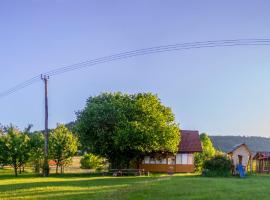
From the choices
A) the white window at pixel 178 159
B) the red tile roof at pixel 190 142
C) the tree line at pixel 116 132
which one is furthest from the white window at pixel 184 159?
the tree line at pixel 116 132

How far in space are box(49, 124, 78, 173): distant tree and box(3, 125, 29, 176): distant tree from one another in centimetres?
440

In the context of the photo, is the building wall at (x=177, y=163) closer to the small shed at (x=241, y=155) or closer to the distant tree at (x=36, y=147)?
the small shed at (x=241, y=155)

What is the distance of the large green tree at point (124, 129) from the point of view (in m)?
53.8

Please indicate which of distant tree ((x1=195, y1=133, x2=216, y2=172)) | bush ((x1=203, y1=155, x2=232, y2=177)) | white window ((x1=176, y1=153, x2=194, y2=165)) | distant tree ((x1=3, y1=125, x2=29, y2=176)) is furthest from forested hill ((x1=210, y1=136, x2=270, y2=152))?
distant tree ((x1=3, y1=125, x2=29, y2=176))

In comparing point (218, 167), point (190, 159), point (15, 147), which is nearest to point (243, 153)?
point (190, 159)

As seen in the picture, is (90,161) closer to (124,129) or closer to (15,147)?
(15,147)

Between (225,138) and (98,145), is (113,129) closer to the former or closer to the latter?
(98,145)

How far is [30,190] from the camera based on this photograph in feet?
97.3

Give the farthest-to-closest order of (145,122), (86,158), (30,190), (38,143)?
(86,158), (38,143), (145,122), (30,190)

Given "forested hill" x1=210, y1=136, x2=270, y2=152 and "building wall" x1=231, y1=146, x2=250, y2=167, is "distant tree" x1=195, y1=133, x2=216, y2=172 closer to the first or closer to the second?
"building wall" x1=231, y1=146, x2=250, y2=167

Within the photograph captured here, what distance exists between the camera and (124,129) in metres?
53.3

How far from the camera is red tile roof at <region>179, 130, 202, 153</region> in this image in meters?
65.2

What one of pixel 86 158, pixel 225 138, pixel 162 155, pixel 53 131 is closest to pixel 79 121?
pixel 53 131

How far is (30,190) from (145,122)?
2746 cm
